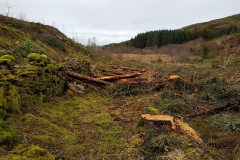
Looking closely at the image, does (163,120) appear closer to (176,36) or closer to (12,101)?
(12,101)

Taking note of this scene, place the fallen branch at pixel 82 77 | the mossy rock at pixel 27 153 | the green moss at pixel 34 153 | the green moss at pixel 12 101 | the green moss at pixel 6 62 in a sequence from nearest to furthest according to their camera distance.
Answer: the mossy rock at pixel 27 153 < the green moss at pixel 34 153 < the green moss at pixel 12 101 < the green moss at pixel 6 62 < the fallen branch at pixel 82 77

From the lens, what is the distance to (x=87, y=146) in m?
3.04

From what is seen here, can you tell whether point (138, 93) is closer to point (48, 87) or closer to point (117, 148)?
point (48, 87)

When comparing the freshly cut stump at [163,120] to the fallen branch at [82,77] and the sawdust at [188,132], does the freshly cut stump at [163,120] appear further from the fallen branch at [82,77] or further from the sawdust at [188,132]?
the fallen branch at [82,77]

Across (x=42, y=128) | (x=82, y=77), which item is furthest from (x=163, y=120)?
(x=82, y=77)

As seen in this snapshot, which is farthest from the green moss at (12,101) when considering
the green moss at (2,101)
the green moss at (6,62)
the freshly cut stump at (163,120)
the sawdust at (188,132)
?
the sawdust at (188,132)

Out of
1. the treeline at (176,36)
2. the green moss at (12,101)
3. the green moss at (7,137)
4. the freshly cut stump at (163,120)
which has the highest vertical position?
the treeline at (176,36)

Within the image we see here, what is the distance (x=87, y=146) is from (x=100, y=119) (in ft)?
5.07

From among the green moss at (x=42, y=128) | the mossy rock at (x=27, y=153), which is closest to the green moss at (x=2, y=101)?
the green moss at (x=42, y=128)

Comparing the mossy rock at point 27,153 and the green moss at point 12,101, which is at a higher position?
the green moss at point 12,101

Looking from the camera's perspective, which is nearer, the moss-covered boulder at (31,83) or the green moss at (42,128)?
the green moss at (42,128)

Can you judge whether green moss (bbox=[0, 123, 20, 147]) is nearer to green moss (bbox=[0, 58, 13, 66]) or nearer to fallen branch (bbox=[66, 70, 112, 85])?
green moss (bbox=[0, 58, 13, 66])

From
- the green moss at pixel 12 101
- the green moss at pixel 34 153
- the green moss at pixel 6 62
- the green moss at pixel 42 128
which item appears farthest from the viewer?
the green moss at pixel 6 62

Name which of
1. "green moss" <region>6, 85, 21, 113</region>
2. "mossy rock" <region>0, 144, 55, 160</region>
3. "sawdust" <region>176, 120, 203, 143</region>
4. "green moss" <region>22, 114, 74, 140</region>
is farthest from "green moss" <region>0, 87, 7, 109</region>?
"sawdust" <region>176, 120, 203, 143</region>
